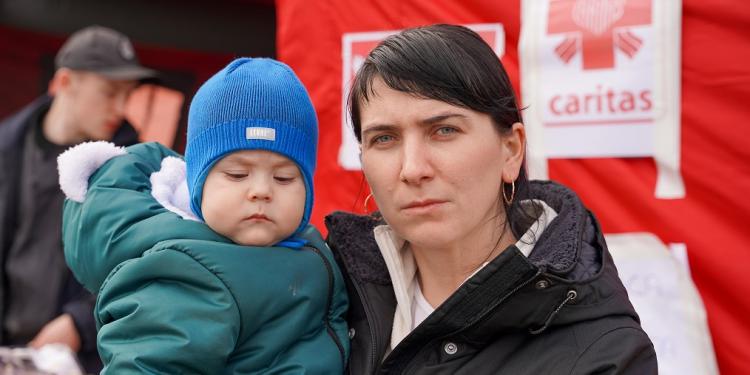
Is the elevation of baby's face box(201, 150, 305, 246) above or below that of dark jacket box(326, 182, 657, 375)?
above

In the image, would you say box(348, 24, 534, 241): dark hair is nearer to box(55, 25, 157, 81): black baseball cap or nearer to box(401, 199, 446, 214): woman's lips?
box(401, 199, 446, 214): woman's lips

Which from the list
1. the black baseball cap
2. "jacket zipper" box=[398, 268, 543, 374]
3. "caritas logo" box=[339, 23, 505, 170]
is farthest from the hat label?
the black baseball cap

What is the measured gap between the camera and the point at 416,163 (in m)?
1.40

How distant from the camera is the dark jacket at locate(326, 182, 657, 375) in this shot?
131 cm

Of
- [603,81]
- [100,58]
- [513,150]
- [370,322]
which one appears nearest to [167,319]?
[370,322]

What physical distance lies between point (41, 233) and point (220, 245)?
167cm

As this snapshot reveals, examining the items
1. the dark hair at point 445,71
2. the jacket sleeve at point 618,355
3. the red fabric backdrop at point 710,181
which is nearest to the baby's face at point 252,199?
the dark hair at point 445,71

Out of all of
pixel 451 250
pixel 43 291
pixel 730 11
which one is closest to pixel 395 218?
pixel 451 250

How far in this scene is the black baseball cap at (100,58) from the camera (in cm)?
322

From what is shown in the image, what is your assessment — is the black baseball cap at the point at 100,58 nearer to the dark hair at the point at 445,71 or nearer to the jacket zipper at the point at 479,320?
the dark hair at the point at 445,71

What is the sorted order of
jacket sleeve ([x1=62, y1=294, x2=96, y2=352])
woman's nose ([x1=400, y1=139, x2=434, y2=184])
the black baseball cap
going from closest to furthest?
1. woman's nose ([x1=400, y1=139, x2=434, y2=184])
2. jacket sleeve ([x1=62, y1=294, x2=96, y2=352])
3. the black baseball cap

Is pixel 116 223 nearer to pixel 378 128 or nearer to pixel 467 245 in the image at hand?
pixel 378 128

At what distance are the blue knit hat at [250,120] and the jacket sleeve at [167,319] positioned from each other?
0.22 m

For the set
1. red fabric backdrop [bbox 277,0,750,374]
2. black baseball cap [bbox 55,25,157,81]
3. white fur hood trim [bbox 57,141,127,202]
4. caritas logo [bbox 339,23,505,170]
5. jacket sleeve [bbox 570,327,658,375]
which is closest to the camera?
jacket sleeve [bbox 570,327,658,375]
